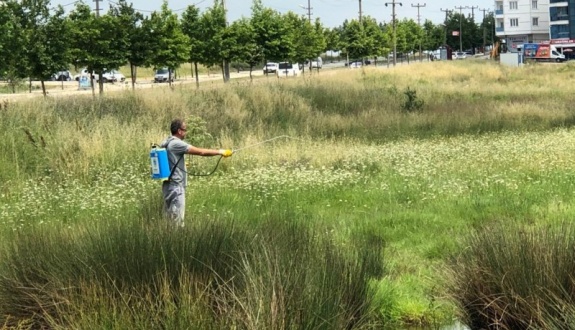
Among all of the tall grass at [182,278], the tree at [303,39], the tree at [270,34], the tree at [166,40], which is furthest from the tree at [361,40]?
the tall grass at [182,278]

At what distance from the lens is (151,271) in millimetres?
5227

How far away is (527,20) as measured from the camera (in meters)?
119

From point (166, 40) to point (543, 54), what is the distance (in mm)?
64993

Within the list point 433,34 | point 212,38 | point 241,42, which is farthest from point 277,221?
point 433,34

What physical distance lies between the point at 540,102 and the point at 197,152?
25491 millimetres

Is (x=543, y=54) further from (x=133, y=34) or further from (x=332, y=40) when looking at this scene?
(x=133, y=34)

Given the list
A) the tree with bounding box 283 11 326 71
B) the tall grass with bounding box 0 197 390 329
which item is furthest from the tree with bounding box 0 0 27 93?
the tree with bounding box 283 11 326 71

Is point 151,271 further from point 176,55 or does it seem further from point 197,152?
point 176,55

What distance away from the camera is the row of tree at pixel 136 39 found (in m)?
30.0

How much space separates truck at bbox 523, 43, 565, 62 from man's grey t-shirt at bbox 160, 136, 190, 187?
88.0 metres

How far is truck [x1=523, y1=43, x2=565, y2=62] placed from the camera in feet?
289

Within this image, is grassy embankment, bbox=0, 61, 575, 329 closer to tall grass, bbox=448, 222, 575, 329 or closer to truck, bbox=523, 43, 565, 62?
tall grass, bbox=448, 222, 575, 329

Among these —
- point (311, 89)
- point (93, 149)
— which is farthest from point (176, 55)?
point (93, 149)

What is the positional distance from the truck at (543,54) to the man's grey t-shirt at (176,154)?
88024 millimetres
